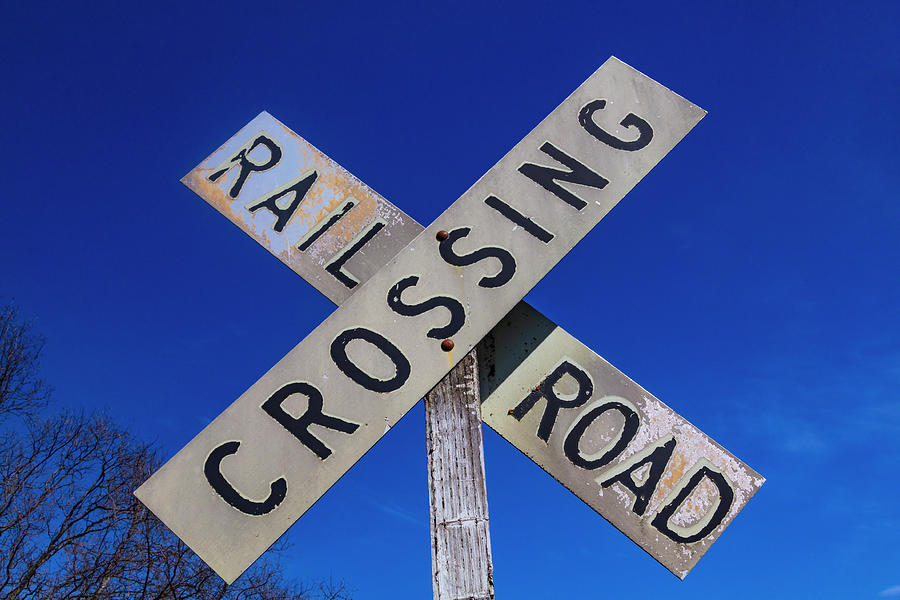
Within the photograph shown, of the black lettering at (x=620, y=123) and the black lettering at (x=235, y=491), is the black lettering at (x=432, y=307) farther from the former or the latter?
the black lettering at (x=620, y=123)

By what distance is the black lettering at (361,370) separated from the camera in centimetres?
208

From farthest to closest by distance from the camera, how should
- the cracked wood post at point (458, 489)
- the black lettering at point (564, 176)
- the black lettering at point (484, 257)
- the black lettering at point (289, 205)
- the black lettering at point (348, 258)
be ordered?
the black lettering at point (289, 205) → the black lettering at point (348, 258) → the black lettering at point (564, 176) → the black lettering at point (484, 257) → the cracked wood post at point (458, 489)

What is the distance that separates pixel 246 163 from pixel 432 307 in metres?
1.30

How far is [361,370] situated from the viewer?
2.10 m

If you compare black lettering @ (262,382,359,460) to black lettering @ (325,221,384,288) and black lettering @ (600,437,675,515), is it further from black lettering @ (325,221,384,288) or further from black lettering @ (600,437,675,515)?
black lettering @ (600,437,675,515)

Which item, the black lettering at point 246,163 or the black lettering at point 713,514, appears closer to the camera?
the black lettering at point 713,514

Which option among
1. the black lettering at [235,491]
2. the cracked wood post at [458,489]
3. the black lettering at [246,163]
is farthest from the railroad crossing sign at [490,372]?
the black lettering at [246,163]

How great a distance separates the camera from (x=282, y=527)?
77.0 inches

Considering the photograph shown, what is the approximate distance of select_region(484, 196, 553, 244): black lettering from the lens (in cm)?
229

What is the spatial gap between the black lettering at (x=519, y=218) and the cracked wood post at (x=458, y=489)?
1.56ft

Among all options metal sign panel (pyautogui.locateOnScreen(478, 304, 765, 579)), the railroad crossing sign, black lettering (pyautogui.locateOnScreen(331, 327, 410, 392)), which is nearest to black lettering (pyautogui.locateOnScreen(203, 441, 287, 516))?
the railroad crossing sign

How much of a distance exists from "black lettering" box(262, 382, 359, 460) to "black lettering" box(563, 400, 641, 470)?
758 millimetres

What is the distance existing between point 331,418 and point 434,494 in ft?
1.29

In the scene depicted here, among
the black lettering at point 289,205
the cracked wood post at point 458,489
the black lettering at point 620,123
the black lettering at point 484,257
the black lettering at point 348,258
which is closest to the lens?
the cracked wood post at point 458,489
